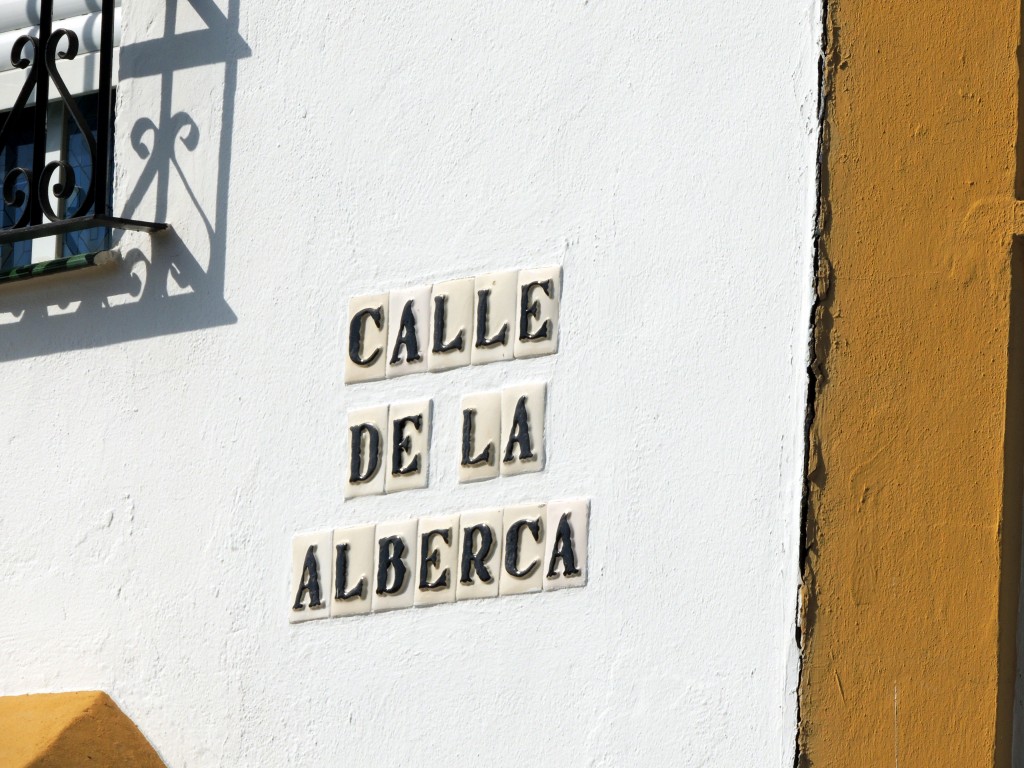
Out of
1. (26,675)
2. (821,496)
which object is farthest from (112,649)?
(821,496)

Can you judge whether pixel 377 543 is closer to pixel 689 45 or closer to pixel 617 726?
pixel 617 726

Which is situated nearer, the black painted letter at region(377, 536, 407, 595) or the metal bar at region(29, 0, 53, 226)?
the black painted letter at region(377, 536, 407, 595)

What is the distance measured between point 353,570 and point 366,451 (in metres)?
0.35

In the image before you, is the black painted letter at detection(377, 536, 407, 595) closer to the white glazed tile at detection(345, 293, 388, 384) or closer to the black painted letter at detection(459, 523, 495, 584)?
the black painted letter at detection(459, 523, 495, 584)

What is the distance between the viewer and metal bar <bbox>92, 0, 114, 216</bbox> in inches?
264

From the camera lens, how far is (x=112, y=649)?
6477 mm

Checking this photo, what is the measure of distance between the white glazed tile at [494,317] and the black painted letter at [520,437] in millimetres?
162

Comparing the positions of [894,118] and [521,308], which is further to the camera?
[521,308]

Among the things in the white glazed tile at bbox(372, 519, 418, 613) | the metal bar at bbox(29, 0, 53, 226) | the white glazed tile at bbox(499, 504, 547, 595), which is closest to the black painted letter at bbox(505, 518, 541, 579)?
the white glazed tile at bbox(499, 504, 547, 595)

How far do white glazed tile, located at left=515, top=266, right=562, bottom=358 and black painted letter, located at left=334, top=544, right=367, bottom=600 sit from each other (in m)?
0.77

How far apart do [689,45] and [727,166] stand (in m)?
0.38

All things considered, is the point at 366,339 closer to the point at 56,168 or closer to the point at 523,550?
the point at 523,550

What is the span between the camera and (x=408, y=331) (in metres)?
6.09

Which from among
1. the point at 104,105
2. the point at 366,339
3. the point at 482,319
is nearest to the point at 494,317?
the point at 482,319
